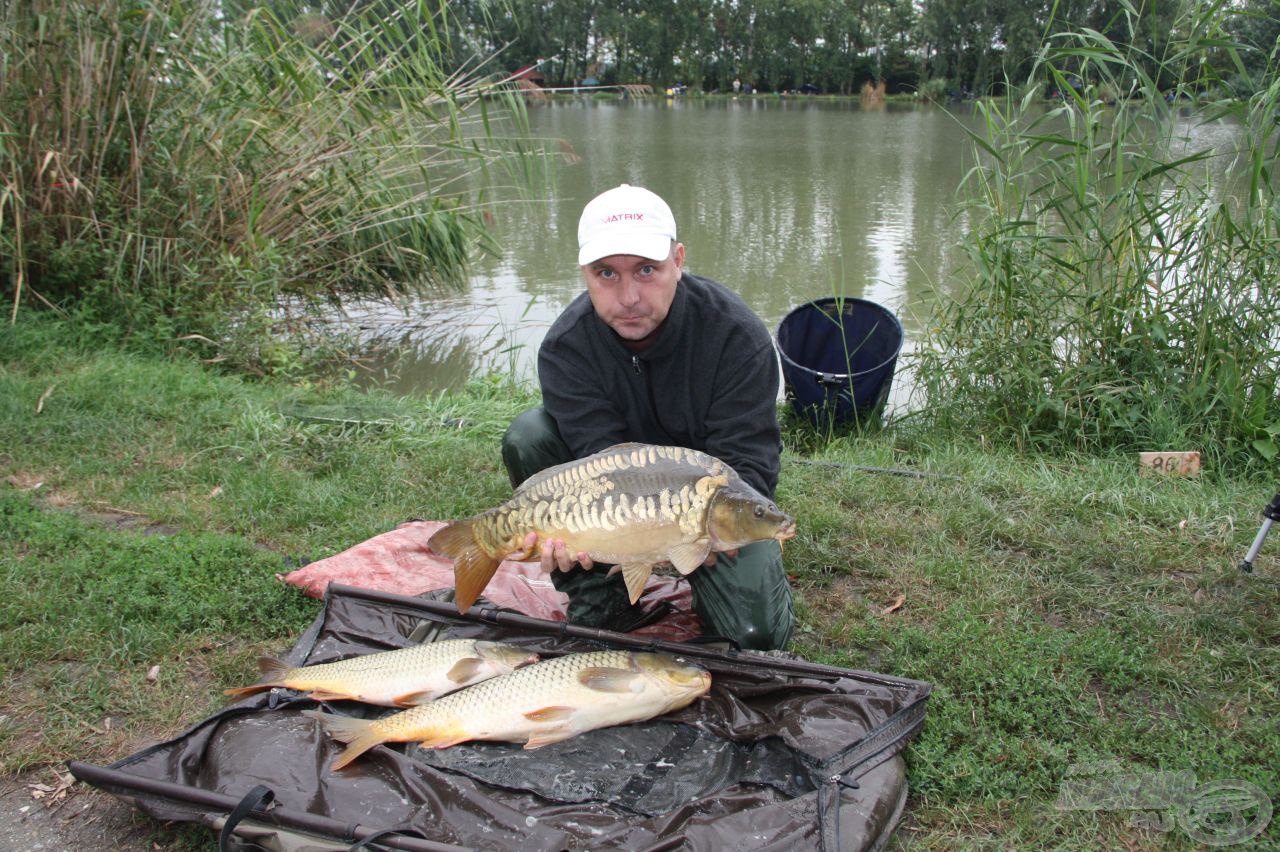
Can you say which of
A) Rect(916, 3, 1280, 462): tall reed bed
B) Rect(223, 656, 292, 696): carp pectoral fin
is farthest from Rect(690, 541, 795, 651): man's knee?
Rect(916, 3, 1280, 462): tall reed bed

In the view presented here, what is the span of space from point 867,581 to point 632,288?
1094 mm

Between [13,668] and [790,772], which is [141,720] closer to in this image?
[13,668]

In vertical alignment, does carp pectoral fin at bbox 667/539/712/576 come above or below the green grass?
above

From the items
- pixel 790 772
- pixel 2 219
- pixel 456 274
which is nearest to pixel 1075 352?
pixel 790 772

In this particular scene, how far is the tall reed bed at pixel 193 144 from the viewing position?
172 inches

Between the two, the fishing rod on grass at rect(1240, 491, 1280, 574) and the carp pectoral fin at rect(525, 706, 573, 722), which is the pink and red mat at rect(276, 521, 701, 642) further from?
the fishing rod on grass at rect(1240, 491, 1280, 574)

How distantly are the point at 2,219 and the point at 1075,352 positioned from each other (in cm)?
449

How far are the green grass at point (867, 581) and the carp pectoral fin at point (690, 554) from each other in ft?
1.81

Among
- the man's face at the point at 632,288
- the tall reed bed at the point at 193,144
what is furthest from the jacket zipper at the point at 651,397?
the tall reed bed at the point at 193,144

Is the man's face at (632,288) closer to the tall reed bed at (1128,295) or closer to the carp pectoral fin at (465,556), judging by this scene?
the carp pectoral fin at (465,556)

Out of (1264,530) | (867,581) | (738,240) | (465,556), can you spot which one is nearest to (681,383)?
(465,556)

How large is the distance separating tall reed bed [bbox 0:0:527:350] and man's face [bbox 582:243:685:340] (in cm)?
287

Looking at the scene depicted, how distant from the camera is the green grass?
193 centimetres

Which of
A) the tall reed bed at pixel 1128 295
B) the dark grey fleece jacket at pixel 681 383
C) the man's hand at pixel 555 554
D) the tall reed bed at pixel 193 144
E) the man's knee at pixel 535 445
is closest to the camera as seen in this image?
the man's hand at pixel 555 554
